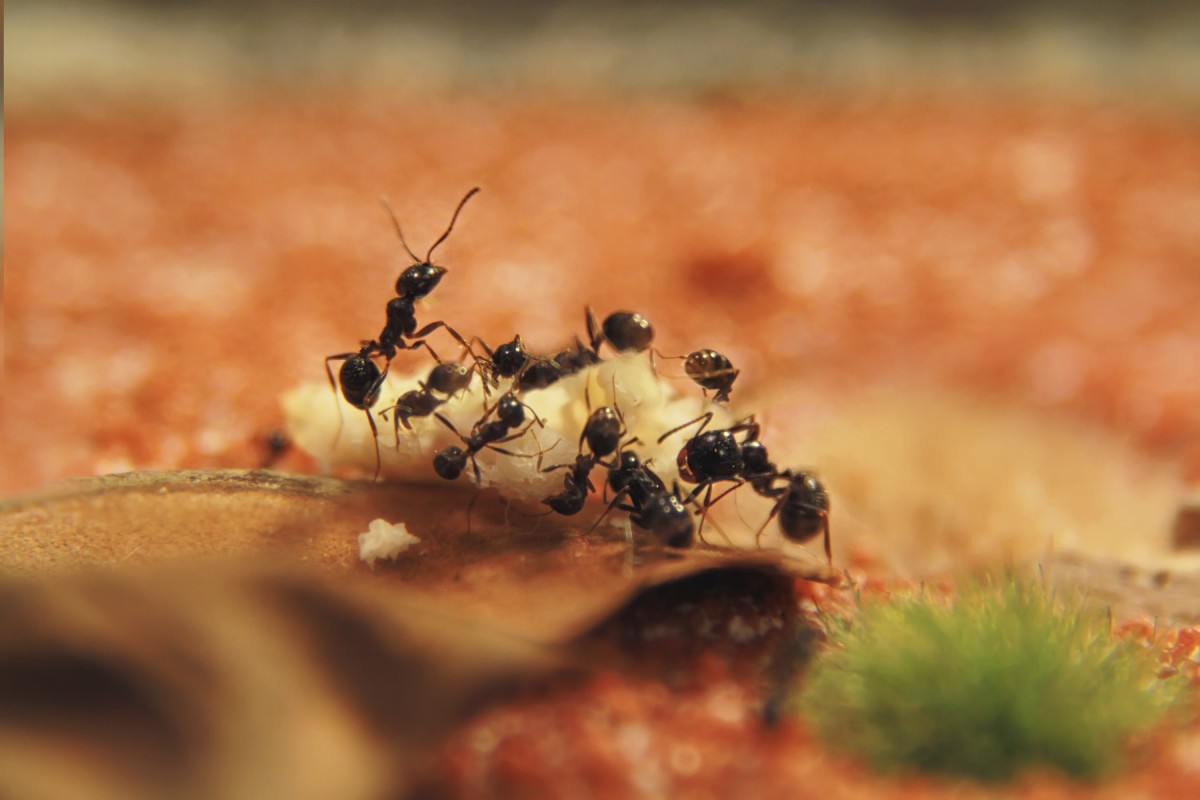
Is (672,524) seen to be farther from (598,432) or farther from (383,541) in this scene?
(383,541)

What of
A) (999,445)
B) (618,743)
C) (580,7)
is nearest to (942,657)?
(618,743)

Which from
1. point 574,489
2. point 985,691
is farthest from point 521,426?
point 985,691

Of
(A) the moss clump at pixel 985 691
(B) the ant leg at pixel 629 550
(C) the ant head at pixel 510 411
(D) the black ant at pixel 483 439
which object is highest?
(C) the ant head at pixel 510 411

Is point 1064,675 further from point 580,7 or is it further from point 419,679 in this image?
point 580,7

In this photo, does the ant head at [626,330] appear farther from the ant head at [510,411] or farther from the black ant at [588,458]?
the ant head at [510,411]

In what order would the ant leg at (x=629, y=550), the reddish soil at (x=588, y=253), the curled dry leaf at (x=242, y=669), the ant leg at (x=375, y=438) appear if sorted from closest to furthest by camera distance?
the curled dry leaf at (x=242, y=669) → the ant leg at (x=629, y=550) → the ant leg at (x=375, y=438) → the reddish soil at (x=588, y=253)

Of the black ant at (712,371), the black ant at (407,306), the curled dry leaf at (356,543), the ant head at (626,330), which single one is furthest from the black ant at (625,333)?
the curled dry leaf at (356,543)
